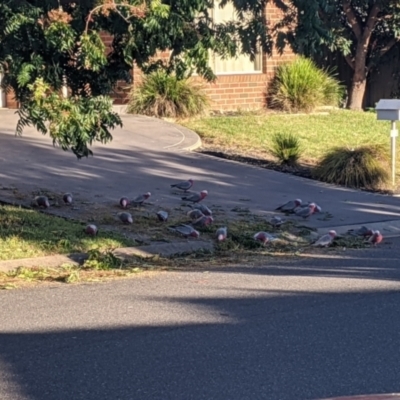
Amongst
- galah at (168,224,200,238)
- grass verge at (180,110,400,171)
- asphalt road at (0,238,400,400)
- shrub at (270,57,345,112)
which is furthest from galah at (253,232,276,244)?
shrub at (270,57,345,112)

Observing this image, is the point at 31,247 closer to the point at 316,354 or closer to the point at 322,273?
the point at 322,273

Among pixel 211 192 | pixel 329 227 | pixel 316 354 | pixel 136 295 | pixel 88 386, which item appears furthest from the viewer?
pixel 211 192

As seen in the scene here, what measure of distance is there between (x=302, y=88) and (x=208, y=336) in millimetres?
16836

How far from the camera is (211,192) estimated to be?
15.5 metres

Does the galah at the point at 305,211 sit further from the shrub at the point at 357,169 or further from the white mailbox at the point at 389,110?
the white mailbox at the point at 389,110

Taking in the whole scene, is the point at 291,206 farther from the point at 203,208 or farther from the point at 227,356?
the point at 227,356

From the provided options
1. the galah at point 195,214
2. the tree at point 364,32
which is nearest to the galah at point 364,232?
the galah at point 195,214

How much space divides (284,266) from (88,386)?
4803mm

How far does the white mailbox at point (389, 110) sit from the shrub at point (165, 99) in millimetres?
5959

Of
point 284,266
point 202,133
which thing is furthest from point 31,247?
point 202,133

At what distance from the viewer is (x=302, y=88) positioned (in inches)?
941

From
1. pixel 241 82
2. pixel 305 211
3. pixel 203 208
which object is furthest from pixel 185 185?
pixel 241 82

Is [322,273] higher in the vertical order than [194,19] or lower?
lower

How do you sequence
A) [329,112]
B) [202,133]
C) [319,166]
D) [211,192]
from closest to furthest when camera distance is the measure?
1. [211,192]
2. [319,166]
3. [202,133]
4. [329,112]
